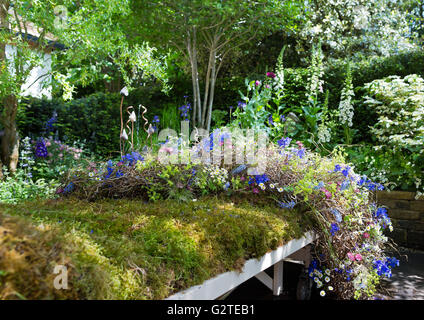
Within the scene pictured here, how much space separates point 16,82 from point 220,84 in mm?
4170

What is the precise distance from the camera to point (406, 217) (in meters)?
4.36

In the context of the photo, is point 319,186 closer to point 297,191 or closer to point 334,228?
point 297,191

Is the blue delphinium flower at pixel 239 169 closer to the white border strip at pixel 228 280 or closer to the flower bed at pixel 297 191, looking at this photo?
the flower bed at pixel 297 191

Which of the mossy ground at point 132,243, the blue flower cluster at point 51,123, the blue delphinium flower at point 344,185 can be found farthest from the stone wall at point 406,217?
the blue flower cluster at point 51,123

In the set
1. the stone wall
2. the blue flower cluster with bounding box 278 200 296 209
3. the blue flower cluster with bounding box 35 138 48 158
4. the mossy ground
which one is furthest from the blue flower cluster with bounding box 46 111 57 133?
the stone wall

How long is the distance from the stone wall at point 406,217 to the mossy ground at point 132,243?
9.10ft

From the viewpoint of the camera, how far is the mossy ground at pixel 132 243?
2.44 ft

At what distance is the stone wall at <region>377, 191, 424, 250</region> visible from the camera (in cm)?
430

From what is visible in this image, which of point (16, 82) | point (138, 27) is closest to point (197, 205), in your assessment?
point (16, 82)

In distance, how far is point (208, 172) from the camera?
2.52 meters

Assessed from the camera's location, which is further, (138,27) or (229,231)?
(138,27)

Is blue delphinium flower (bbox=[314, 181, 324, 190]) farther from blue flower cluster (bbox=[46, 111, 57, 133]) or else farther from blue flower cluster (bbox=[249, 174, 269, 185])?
blue flower cluster (bbox=[46, 111, 57, 133])
